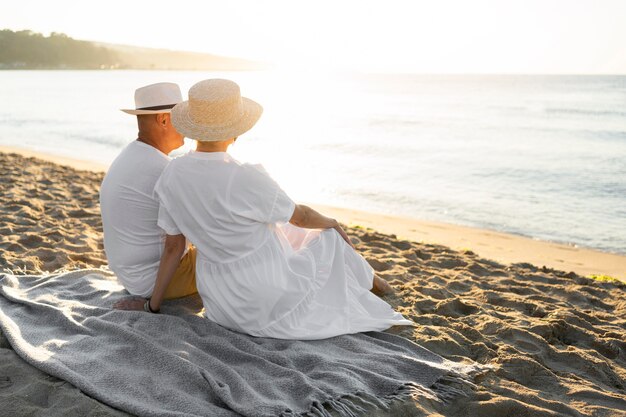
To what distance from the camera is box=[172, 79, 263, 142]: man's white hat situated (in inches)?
123

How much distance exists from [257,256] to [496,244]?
5.41m

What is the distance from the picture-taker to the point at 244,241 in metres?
3.22

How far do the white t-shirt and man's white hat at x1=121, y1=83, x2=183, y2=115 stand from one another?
0.70ft

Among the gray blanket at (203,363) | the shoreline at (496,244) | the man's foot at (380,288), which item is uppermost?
the man's foot at (380,288)

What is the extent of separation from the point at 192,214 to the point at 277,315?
30.3 inches

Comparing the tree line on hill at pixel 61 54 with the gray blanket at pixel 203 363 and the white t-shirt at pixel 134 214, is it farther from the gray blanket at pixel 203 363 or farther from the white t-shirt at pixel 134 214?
the gray blanket at pixel 203 363

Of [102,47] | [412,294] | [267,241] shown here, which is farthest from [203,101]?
[102,47]

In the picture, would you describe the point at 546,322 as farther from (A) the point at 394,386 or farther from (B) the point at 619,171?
(B) the point at 619,171

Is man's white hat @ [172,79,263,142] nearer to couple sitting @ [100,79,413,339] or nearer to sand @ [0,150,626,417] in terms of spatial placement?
couple sitting @ [100,79,413,339]

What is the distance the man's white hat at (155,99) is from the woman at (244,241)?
320 mm

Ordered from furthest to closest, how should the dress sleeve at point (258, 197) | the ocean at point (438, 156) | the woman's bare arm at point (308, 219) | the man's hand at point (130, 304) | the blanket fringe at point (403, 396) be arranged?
the ocean at point (438, 156)
the man's hand at point (130, 304)
the woman's bare arm at point (308, 219)
the dress sleeve at point (258, 197)
the blanket fringe at point (403, 396)

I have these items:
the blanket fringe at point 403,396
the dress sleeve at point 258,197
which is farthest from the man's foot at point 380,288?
the dress sleeve at point 258,197

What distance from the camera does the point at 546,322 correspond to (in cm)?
399

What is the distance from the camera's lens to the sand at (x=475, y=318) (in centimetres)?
287
